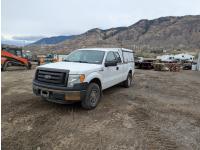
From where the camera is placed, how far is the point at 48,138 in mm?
3568

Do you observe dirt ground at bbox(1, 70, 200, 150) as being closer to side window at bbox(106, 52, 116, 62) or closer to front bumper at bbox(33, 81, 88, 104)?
front bumper at bbox(33, 81, 88, 104)

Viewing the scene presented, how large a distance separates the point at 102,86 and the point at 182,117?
2533 mm

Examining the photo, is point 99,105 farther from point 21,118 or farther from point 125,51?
point 125,51

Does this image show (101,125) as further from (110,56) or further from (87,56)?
(110,56)

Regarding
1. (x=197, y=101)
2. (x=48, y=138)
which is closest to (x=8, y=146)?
(x=48, y=138)

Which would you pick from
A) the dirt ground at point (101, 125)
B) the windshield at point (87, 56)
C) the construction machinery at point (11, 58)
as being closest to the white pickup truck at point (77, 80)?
the windshield at point (87, 56)

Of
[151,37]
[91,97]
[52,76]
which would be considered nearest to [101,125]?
[91,97]

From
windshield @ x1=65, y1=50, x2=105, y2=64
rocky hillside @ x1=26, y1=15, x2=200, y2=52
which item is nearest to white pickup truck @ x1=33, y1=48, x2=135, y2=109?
windshield @ x1=65, y1=50, x2=105, y2=64

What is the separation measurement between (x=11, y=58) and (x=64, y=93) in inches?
514

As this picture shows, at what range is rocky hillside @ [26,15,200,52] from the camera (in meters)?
113

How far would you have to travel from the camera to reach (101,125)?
4.24 metres

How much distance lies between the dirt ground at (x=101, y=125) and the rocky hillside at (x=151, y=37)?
314 feet

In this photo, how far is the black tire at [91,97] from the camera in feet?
16.4

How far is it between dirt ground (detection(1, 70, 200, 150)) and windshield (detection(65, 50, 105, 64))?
4.78 feet
